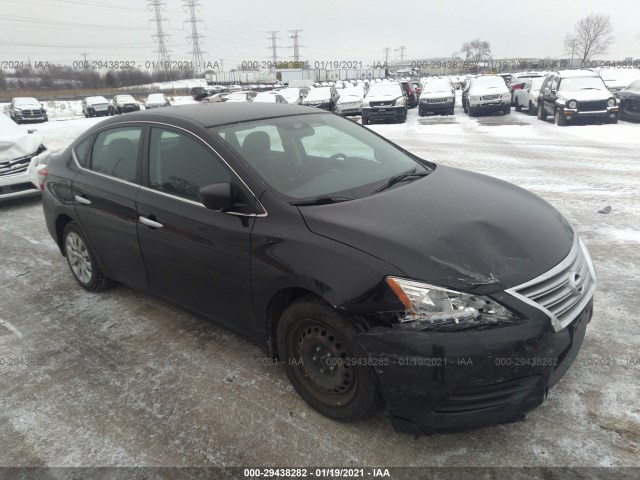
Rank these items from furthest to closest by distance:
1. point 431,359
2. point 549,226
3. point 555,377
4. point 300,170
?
point 300,170
point 549,226
point 555,377
point 431,359

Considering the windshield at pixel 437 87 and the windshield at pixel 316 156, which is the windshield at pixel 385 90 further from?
the windshield at pixel 316 156

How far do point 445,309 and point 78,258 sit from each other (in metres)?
3.74

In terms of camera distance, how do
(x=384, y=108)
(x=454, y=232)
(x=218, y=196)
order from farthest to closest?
(x=384, y=108), (x=218, y=196), (x=454, y=232)

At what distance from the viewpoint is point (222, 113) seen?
3598 millimetres

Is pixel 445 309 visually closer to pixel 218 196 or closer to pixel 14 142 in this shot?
pixel 218 196

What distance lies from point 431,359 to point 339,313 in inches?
19.6

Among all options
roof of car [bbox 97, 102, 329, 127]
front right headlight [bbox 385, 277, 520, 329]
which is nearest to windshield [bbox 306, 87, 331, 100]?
roof of car [bbox 97, 102, 329, 127]

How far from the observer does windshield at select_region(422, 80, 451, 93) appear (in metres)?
22.2

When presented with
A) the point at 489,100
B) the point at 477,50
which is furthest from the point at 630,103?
the point at 477,50

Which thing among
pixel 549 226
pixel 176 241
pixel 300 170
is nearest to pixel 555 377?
pixel 549 226

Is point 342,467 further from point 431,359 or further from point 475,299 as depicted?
point 475,299

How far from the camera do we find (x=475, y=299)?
7.30 feet

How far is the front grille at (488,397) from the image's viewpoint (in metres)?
2.23

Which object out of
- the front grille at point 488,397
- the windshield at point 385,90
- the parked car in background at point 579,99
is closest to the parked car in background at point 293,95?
the windshield at point 385,90
